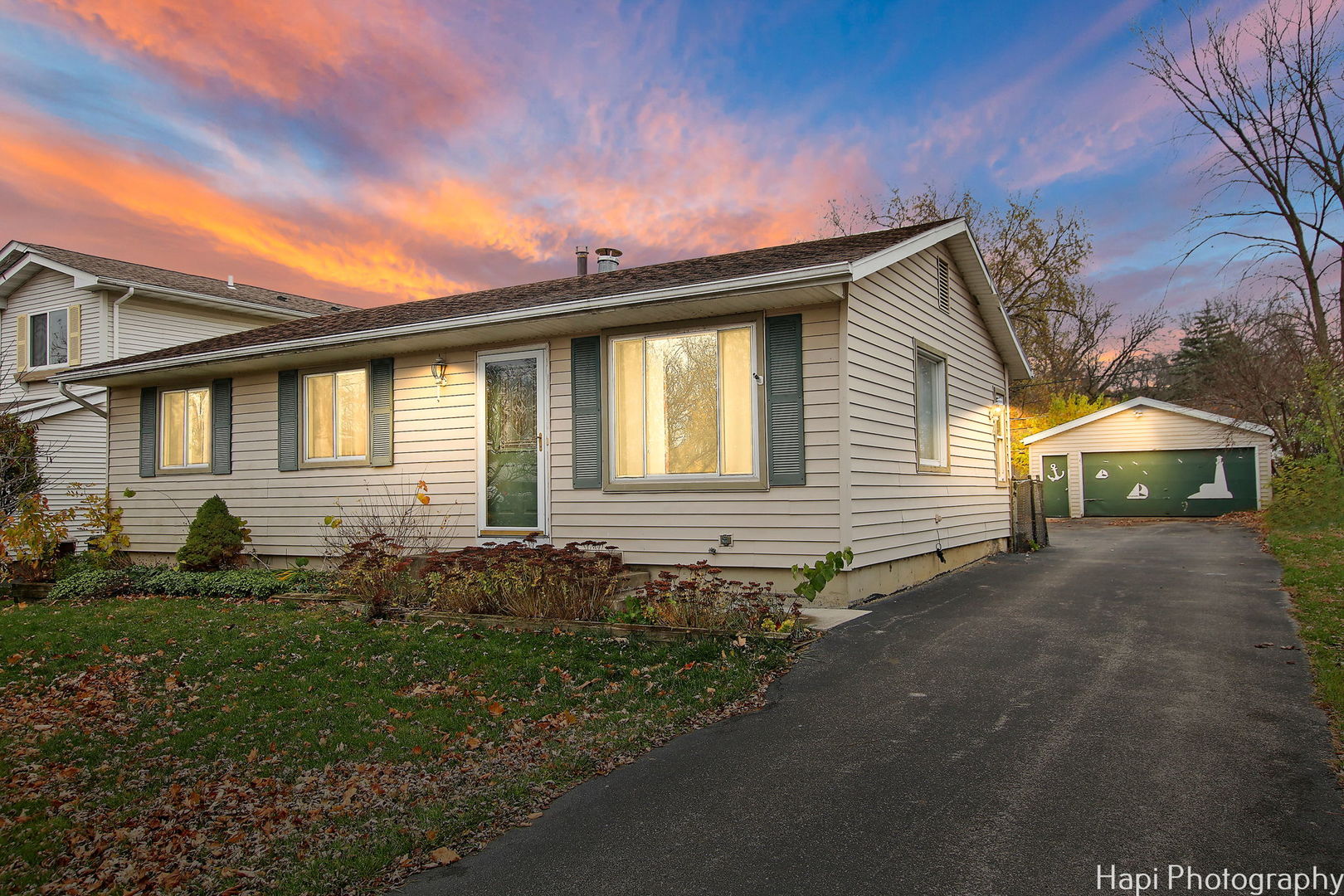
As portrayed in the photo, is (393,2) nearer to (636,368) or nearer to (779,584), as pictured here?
(636,368)

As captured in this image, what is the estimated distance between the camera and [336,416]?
11.2m

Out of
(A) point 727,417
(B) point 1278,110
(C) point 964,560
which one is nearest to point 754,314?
(A) point 727,417

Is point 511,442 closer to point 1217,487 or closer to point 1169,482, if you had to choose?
point 1169,482

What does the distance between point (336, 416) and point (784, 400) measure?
6634 millimetres

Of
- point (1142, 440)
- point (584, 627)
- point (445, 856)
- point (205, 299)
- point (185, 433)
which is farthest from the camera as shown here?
point (1142, 440)

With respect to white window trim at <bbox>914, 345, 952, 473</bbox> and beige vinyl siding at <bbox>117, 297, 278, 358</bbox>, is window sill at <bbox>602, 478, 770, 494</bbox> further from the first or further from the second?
beige vinyl siding at <bbox>117, 297, 278, 358</bbox>

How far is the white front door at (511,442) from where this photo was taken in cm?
945

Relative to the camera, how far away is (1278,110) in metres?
13.3

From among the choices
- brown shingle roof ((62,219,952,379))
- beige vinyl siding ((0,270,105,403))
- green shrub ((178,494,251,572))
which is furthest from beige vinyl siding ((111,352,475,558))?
beige vinyl siding ((0,270,105,403))

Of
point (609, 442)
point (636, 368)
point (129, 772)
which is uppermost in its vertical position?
point (636, 368)

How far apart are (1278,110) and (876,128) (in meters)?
6.67

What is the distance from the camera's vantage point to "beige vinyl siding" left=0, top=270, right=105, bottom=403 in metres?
18.1

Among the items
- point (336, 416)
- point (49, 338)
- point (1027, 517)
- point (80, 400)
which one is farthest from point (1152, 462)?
point (49, 338)

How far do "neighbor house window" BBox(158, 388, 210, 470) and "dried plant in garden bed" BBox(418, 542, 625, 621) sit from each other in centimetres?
656
